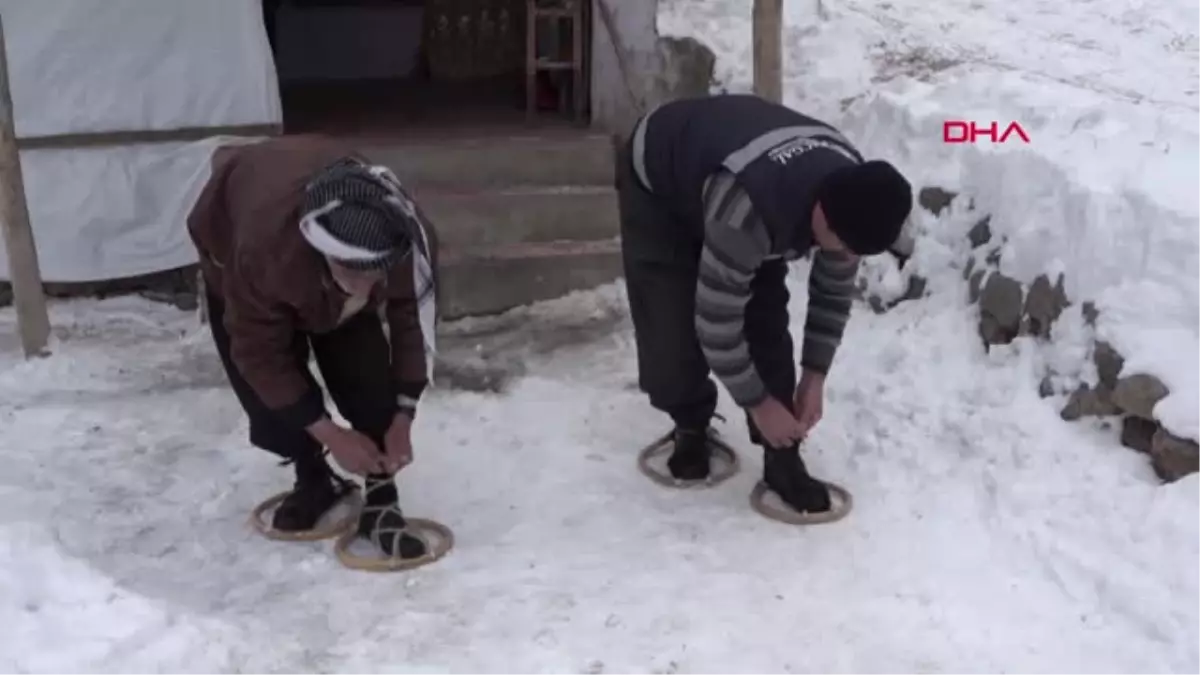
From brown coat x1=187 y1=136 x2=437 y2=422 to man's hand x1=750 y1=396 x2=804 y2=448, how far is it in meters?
0.92

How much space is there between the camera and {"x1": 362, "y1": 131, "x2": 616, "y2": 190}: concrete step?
6.10m

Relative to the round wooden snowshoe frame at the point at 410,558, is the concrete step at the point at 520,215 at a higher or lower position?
higher

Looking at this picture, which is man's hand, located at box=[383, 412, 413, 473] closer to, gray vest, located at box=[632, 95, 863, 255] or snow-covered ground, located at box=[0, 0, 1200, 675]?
snow-covered ground, located at box=[0, 0, 1200, 675]

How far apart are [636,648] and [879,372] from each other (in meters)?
1.79

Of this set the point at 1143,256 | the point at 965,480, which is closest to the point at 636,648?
the point at 965,480

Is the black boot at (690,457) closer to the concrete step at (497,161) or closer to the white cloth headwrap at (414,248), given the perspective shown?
the white cloth headwrap at (414,248)

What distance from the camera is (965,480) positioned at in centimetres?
367

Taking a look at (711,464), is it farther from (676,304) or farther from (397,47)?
(397,47)

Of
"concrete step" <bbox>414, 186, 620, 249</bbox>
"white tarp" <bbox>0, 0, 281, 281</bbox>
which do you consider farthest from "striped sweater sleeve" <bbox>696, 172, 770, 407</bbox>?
"white tarp" <bbox>0, 0, 281, 281</bbox>

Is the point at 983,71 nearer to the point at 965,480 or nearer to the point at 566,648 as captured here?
the point at 965,480

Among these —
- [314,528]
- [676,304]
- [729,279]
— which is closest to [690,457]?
[676,304]

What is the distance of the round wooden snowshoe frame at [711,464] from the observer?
12.6ft

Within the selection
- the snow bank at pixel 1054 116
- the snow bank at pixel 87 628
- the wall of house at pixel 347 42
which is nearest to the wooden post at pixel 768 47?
the snow bank at pixel 1054 116

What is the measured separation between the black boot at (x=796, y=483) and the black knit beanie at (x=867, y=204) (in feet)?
3.24
